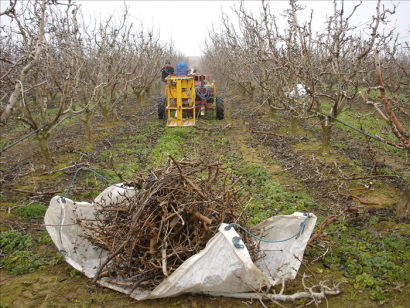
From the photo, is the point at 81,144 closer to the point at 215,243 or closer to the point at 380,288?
the point at 215,243

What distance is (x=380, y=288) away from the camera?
2918 mm

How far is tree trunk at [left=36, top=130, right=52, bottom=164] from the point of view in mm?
6236

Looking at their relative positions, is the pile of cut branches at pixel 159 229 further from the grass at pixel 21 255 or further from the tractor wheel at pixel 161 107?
the tractor wheel at pixel 161 107

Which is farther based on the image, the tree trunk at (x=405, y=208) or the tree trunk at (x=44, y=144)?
the tree trunk at (x=44, y=144)

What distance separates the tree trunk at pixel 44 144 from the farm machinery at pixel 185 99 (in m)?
4.71

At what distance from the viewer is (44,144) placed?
6395 millimetres

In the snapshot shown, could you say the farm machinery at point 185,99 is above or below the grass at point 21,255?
above

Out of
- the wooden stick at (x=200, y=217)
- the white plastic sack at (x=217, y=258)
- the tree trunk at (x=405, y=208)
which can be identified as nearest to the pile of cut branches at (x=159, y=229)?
the wooden stick at (x=200, y=217)

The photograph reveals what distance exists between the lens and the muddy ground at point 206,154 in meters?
2.96

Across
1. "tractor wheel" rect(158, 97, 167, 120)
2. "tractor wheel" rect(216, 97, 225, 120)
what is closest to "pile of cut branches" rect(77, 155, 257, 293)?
"tractor wheel" rect(216, 97, 225, 120)

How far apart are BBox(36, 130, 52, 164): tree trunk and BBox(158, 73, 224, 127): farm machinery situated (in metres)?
4.71

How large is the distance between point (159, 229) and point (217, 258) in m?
0.69

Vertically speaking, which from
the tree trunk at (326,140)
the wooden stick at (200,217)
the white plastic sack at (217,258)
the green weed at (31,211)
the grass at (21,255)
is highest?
the tree trunk at (326,140)

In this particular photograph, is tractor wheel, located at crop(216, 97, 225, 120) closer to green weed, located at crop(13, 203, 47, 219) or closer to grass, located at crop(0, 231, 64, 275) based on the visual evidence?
green weed, located at crop(13, 203, 47, 219)
